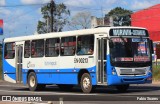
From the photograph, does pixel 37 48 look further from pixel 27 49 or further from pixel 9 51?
pixel 9 51

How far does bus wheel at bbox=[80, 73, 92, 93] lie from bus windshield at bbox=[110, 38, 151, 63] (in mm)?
1739

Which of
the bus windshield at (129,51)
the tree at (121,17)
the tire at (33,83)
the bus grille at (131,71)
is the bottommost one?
the tire at (33,83)

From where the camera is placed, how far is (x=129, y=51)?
2111 cm

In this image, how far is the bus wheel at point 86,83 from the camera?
21.6 m

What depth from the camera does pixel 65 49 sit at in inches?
920

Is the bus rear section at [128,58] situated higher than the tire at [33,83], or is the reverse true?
the bus rear section at [128,58]

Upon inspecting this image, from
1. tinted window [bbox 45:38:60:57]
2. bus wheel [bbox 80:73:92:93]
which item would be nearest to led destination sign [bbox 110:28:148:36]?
bus wheel [bbox 80:73:92:93]

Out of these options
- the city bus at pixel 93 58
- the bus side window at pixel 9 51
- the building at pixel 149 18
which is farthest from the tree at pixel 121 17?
the city bus at pixel 93 58

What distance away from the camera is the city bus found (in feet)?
68.4

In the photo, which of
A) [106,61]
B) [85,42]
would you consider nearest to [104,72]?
[106,61]

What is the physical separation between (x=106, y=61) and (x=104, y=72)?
0.52 meters

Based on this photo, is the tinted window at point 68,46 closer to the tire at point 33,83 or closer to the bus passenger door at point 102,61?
the bus passenger door at point 102,61

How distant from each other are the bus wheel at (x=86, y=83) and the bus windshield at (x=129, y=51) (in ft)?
5.71

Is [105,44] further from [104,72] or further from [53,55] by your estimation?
[53,55]
